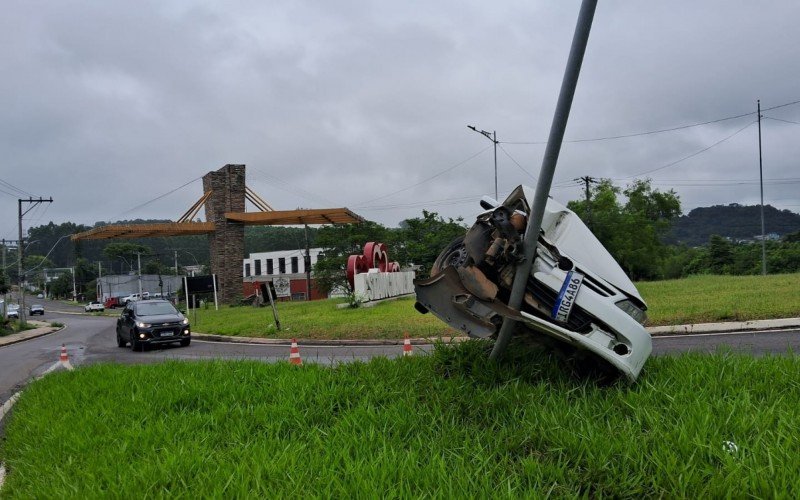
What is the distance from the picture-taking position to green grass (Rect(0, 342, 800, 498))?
122 inches

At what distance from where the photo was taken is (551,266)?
4891 mm

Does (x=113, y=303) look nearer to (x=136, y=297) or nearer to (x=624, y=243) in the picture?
(x=136, y=297)

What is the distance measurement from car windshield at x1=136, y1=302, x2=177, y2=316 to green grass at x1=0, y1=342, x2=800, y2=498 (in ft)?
39.3

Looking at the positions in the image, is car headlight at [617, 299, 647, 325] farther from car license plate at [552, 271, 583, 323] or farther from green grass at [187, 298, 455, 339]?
green grass at [187, 298, 455, 339]

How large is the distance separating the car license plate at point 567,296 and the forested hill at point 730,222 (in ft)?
311

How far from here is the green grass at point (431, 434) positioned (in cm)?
309

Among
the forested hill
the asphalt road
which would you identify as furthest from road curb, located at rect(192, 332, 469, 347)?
the forested hill

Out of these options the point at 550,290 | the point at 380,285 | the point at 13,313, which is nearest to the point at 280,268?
the point at 13,313

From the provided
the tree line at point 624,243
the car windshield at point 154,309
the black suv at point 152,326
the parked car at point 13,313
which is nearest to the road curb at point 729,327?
the black suv at point 152,326

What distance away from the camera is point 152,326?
54.2 feet

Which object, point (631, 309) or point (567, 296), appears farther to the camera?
point (631, 309)

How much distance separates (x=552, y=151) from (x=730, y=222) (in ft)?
381

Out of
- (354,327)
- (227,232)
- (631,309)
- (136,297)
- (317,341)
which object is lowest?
(136,297)

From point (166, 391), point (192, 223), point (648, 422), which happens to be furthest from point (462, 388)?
point (192, 223)
